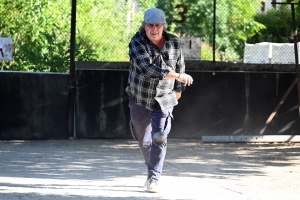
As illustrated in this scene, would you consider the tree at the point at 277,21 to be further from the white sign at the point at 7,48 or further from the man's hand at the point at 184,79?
the man's hand at the point at 184,79

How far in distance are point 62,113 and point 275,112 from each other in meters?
3.36

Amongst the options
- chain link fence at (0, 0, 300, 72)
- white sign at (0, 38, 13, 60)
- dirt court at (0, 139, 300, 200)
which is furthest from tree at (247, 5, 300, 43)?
white sign at (0, 38, 13, 60)

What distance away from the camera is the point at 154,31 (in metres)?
6.87

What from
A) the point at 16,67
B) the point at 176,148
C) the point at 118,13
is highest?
the point at 118,13

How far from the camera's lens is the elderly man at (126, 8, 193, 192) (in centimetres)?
688

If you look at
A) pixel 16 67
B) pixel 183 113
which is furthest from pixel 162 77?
pixel 16 67

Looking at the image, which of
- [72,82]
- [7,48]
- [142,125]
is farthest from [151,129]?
[7,48]

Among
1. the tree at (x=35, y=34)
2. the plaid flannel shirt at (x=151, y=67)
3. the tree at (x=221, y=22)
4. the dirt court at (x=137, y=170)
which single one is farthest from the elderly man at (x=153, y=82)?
the tree at (x=221, y=22)

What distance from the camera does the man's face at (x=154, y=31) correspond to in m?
6.87

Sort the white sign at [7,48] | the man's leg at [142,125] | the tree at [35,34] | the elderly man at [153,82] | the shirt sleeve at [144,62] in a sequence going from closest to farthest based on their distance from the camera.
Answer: the shirt sleeve at [144,62]
the elderly man at [153,82]
the man's leg at [142,125]
the white sign at [7,48]
the tree at [35,34]

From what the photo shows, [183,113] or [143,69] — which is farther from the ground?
[143,69]

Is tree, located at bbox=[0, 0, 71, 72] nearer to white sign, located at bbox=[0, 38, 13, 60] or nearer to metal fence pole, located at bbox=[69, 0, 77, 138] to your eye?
metal fence pole, located at bbox=[69, 0, 77, 138]

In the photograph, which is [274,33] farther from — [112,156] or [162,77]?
[162,77]

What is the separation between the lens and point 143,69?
22.5 ft
